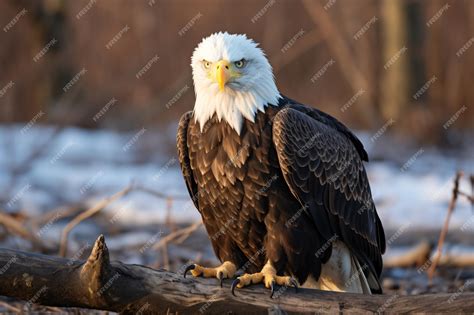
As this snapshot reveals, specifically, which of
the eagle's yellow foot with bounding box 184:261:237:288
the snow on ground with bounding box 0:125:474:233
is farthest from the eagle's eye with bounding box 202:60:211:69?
A: the snow on ground with bounding box 0:125:474:233

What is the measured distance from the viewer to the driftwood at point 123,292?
13.0 feet

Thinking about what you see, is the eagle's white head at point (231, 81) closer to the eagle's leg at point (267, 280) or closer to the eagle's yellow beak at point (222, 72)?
the eagle's yellow beak at point (222, 72)

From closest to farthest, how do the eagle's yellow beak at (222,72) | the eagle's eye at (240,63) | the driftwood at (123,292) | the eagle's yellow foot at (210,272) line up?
the driftwood at (123,292), the eagle's yellow foot at (210,272), the eagle's yellow beak at (222,72), the eagle's eye at (240,63)

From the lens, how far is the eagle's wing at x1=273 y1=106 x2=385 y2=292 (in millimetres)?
4875

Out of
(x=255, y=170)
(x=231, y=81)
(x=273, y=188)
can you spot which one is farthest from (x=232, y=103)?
(x=273, y=188)

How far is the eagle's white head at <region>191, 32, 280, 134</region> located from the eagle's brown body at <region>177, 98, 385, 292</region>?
56mm

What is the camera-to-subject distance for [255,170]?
4.79 metres

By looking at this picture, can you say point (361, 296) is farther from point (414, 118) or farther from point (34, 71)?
point (34, 71)

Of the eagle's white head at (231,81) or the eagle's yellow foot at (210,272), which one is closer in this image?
the eagle's yellow foot at (210,272)

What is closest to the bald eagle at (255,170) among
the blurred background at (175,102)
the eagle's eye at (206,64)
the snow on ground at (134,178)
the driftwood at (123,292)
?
the eagle's eye at (206,64)

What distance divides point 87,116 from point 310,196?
1129 centimetres

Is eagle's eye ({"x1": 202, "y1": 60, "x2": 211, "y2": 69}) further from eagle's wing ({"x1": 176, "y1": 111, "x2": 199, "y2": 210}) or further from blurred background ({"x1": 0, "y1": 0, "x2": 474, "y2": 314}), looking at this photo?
blurred background ({"x1": 0, "y1": 0, "x2": 474, "y2": 314})

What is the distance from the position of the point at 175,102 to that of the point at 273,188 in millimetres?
12068

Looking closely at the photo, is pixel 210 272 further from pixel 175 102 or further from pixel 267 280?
pixel 175 102
